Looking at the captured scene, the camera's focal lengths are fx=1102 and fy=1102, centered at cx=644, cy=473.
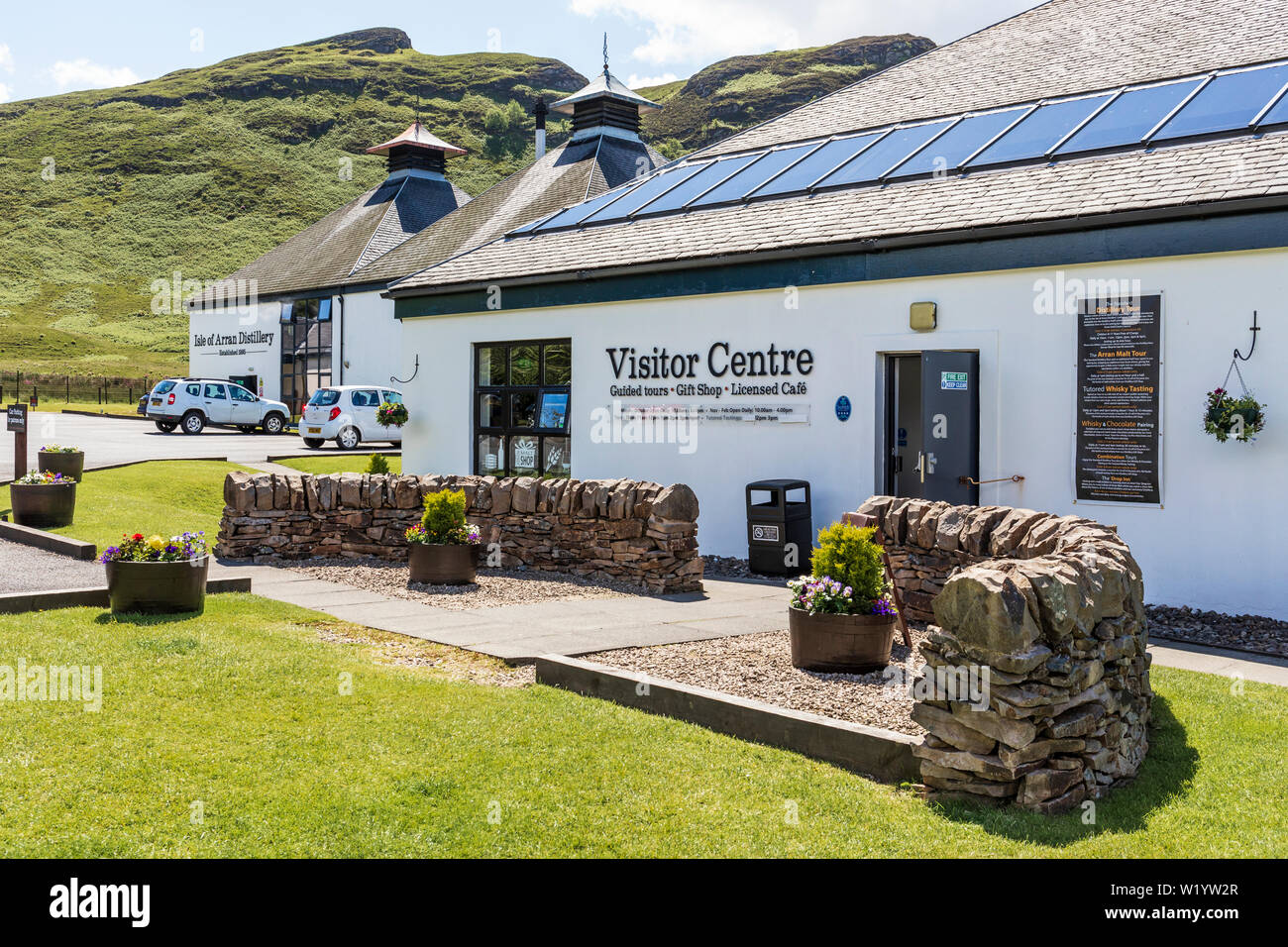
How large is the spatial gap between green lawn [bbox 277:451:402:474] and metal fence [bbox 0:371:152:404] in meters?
38.4

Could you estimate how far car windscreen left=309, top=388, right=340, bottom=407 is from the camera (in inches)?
1158

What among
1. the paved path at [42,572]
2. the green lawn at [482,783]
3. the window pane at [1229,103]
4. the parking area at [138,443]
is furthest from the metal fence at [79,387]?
the green lawn at [482,783]

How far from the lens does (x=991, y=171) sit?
1311 cm

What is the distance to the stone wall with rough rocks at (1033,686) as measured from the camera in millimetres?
5082

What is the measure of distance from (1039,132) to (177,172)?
117 metres

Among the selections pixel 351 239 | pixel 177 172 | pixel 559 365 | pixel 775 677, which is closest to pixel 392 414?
pixel 559 365

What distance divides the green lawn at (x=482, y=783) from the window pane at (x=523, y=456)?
9830 millimetres

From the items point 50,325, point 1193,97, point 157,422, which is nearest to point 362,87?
point 50,325

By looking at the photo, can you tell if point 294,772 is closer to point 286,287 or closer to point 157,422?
point 157,422

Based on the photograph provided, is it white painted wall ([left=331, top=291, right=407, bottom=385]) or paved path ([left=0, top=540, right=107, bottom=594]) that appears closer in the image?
paved path ([left=0, top=540, right=107, bottom=594])

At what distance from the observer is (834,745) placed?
584 centimetres

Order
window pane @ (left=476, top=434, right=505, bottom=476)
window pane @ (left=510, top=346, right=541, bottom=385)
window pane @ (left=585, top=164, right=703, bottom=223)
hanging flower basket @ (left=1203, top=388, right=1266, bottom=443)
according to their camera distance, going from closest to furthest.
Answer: hanging flower basket @ (left=1203, top=388, right=1266, bottom=443) → window pane @ (left=510, top=346, right=541, bottom=385) → window pane @ (left=476, top=434, right=505, bottom=476) → window pane @ (left=585, top=164, right=703, bottom=223)

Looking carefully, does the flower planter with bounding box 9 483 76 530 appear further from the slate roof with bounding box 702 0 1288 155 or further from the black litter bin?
the slate roof with bounding box 702 0 1288 155

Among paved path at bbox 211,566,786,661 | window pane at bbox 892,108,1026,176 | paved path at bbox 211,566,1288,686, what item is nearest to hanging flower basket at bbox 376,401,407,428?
paved path at bbox 211,566,1288,686
